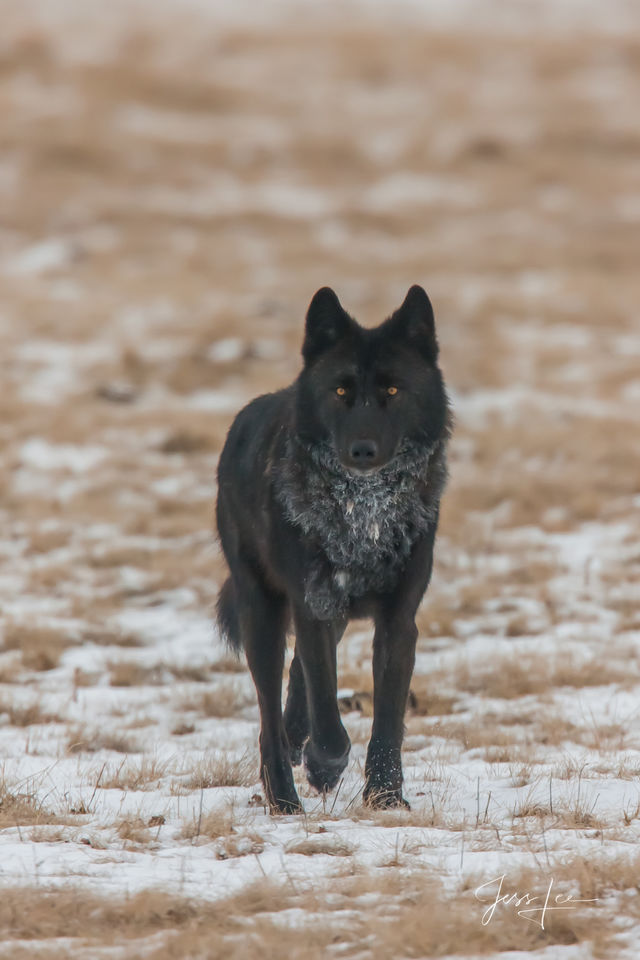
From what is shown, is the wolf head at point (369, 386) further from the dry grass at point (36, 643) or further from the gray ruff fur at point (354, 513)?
the dry grass at point (36, 643)

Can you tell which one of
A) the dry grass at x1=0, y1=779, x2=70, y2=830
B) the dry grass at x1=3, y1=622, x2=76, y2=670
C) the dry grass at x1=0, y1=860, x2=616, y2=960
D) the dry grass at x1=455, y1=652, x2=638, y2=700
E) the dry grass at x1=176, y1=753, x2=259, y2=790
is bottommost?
the dry grass at x1=0, y1=860, x2=616, y2=960

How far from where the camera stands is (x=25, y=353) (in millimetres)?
17453

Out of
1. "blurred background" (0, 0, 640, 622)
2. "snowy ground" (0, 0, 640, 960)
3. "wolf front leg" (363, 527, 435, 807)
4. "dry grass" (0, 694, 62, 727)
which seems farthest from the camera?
"blurred background" (0, 0, 640, 622)

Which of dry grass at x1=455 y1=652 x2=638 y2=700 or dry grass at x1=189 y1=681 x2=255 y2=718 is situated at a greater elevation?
dry grass at x1=455 y1=652 x2=638 y2=700

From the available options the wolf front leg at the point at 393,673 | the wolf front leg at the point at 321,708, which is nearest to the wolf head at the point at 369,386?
the wolf front leg at the point at 393,673

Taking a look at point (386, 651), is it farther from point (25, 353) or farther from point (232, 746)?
point (25, 353)

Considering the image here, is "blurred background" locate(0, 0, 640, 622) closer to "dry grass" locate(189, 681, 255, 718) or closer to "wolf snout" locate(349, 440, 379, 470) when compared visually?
"dry grass" locate(189, 681, 255, 718)

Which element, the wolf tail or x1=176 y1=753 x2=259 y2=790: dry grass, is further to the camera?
the wolf tail

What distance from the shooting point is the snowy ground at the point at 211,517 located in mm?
3535

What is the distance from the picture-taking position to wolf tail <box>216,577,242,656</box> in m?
5.64

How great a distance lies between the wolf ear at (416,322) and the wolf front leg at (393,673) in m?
0.93

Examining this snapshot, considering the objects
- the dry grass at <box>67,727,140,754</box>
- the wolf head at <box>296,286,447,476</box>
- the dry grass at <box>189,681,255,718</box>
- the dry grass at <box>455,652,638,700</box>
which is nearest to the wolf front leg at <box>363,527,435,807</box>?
the wolf head at <box>296,286,447,476</box>

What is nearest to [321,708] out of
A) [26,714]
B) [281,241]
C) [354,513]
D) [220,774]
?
[220,774]
